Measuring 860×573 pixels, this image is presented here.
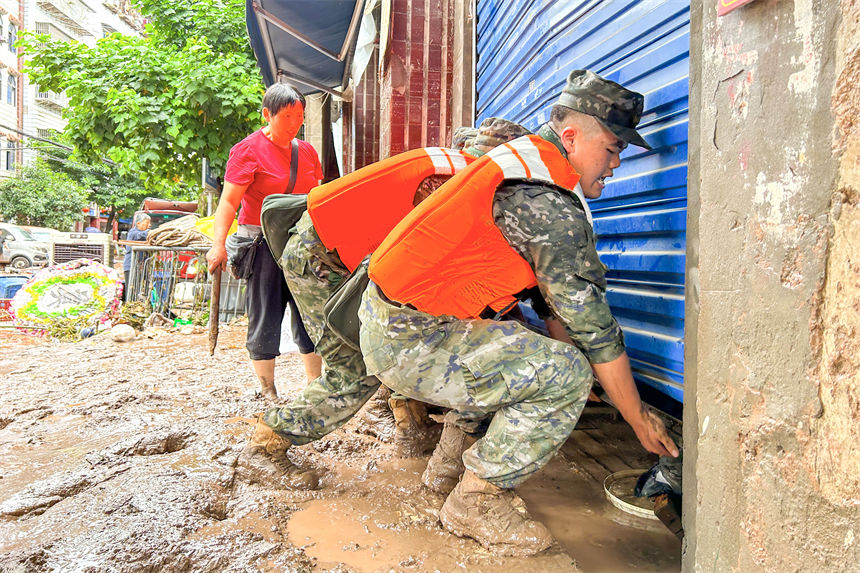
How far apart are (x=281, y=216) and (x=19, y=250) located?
885 inches

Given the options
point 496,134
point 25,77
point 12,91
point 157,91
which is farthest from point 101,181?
point 496,134

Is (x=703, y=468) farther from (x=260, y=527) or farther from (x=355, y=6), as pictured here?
(x=355, y=6)

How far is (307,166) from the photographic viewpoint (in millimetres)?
3785

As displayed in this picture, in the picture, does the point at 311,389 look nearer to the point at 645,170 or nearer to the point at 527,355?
the point at 527,355

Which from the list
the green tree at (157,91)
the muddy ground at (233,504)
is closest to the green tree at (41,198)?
the green tree at (157,91)

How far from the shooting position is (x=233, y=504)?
240 cm

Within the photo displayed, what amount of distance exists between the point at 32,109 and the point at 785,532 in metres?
38.3

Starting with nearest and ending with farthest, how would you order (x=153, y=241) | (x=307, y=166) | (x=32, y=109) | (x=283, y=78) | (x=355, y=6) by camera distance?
1. (x=307, y=166)
2. (x=355, y=6)
3. (x=283, y=78)
4. (x=153, y=241)
5. (x=32, y=109)

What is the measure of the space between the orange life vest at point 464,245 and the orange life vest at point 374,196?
300 mm

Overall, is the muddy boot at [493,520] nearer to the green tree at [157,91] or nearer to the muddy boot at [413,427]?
the muddy boot at [413,427]

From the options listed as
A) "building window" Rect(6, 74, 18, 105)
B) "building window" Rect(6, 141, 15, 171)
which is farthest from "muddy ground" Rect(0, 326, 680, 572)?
"building window" Rect(6, 74, 18, 105)

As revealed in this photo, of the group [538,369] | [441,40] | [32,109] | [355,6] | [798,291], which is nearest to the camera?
[798,291]

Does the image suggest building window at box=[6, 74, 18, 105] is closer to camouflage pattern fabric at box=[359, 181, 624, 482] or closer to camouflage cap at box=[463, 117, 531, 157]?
camouflage cap at box=[463, 117, 531, 157]

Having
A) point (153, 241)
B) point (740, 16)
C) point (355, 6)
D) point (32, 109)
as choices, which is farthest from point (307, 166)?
point (32, 109)
